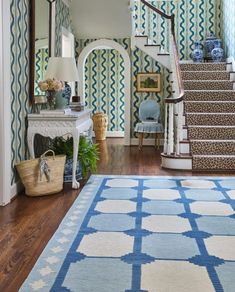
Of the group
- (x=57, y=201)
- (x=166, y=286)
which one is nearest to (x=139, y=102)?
(x=57, y=201)

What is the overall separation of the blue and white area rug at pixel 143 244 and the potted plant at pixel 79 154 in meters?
0.59

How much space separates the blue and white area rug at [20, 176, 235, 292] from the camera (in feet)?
7.82

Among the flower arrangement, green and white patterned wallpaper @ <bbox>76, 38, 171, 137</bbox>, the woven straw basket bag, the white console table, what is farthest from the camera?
green and white patterned wallpaper @ <bbox>76, 38, 171, 137</bbox>

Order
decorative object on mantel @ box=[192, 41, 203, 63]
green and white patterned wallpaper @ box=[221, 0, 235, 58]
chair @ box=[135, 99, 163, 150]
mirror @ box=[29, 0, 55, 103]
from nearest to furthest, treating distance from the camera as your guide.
Answer: mirror @ box=[29, 0, 55, 103] → green and white patterned wallpaper @ box=[221, 0, 235, 58] → chair @ box=[135, 99, 163, 150] → decorative object on mantel @ box=[192, 41, 203, 63]

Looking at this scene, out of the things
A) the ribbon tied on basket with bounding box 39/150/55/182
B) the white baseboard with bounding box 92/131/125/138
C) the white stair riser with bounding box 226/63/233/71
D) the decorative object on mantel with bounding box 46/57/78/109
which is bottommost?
the white baseboard with bounding box 92/131/125/138

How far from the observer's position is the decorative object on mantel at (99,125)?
1063cm

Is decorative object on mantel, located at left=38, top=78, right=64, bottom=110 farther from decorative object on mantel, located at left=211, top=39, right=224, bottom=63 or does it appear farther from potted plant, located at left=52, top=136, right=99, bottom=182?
decorative object on mantel, located at left=211, top=39, right=224, bottom=63

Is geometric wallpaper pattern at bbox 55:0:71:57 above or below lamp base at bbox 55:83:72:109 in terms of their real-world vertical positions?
above

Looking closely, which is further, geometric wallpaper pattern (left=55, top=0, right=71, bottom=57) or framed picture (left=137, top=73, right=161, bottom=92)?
framed picture (left=137, top=73, right=161, bottom=92)

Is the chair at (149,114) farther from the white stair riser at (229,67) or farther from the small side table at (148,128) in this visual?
the white stair riser at (229,67)

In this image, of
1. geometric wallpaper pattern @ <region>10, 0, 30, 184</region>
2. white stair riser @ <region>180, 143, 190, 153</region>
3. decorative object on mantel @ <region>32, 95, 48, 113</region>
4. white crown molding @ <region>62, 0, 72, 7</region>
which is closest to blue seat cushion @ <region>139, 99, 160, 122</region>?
white crown molding @ <region>62, 0, 72, 7</region>

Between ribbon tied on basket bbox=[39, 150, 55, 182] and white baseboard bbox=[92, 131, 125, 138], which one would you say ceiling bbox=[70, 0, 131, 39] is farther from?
ribbon tied on basket bbox=[39, 150, 55, 182]

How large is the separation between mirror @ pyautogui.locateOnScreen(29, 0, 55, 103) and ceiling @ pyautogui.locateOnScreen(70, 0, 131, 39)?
193 centimetres

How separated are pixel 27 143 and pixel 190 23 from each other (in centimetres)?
603
